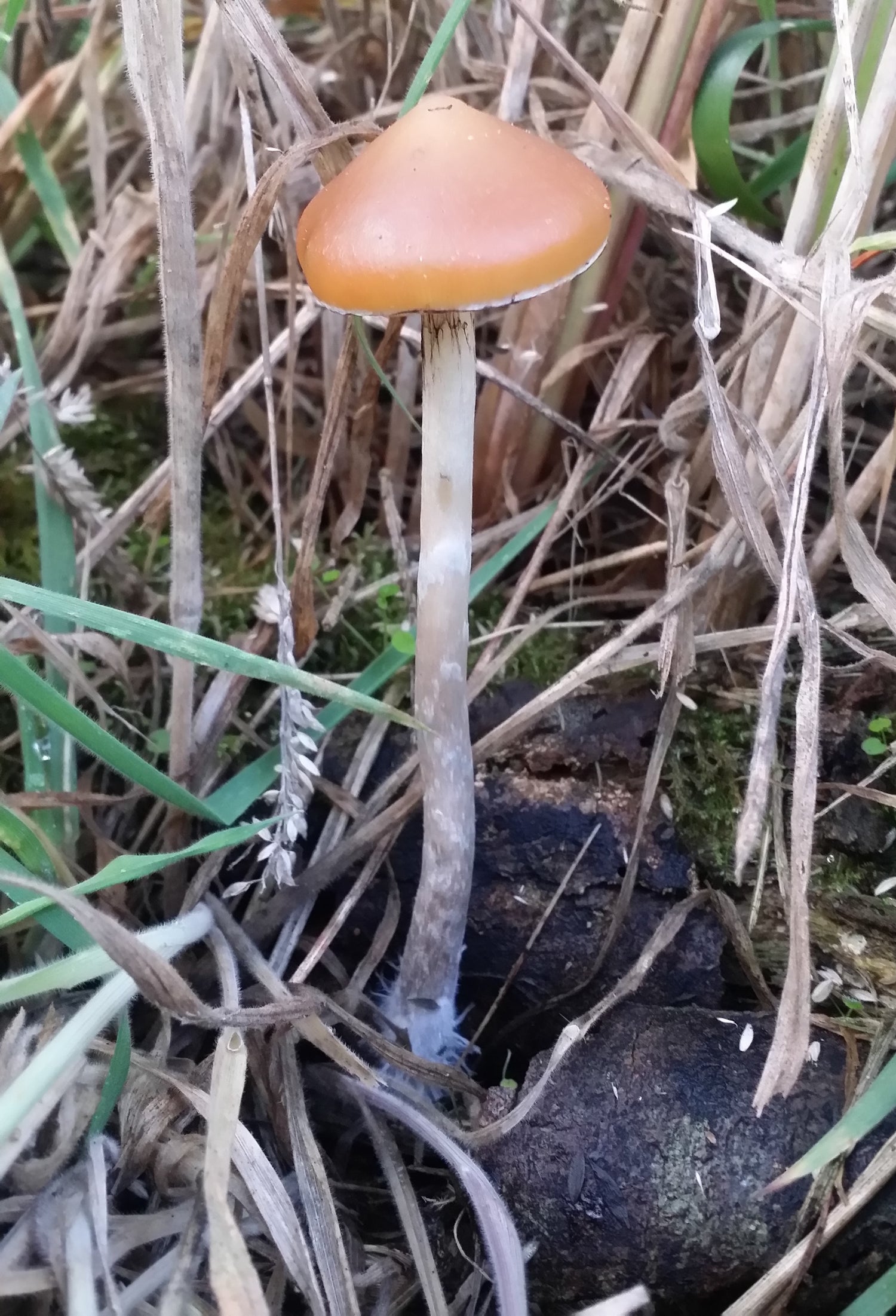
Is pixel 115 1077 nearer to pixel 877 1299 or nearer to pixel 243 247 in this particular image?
pixel 877 1299

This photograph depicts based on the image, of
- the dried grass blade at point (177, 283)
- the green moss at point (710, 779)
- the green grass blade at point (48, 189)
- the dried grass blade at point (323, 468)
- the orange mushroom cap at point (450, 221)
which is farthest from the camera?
the green grass blade at point (48, 189)

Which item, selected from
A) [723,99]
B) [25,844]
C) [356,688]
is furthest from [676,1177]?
[723,99]

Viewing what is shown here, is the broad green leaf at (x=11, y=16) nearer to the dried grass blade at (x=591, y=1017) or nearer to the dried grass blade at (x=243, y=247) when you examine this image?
the dried grass blade at (x=243, y=247)

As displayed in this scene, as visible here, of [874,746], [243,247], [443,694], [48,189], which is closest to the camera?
[243,247]

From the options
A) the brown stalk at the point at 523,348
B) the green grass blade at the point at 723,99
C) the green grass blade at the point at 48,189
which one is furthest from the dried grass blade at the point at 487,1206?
the green grass blade at the point at 48,189

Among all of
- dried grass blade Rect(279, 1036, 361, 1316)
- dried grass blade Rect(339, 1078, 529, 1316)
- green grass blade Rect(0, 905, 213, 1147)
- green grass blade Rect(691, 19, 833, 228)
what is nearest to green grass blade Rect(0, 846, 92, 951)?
green grass blade Rect(0, 905, 213, 1147)

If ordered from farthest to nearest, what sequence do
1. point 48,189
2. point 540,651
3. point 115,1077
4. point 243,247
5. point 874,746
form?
point 48,189, point 540,651, point 874,746, point 243,247, point 115,1077
